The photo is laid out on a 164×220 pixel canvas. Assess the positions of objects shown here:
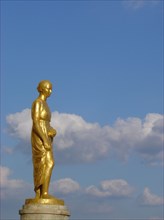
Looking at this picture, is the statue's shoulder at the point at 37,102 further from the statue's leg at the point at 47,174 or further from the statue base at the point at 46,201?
the statue base at the point at 46,201

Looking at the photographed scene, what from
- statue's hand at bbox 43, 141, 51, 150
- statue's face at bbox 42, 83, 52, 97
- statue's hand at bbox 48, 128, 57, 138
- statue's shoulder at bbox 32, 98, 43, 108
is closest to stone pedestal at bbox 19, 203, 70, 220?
statue's hand at bbox 43, 141, 51, 150

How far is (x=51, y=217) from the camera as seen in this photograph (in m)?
18.3

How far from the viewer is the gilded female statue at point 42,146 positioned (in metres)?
19.3

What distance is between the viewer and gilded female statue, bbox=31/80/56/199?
19266 millimetres

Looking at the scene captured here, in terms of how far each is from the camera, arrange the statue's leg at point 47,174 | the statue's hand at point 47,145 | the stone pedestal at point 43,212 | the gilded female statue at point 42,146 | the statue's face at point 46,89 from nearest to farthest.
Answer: the stone pedestal at point 43,212, the statue's leg at point 47,174, the gilded female statue at point 42,146, the statue's hand at point 47,145, the statue's face at point 46,89

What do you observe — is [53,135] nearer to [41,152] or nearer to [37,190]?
[41,152]

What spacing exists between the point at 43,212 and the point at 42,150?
96.2 inches

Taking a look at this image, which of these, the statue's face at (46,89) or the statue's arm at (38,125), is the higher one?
the statue's face at (46,89)

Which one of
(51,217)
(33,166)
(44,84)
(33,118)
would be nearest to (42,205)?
(51,217)

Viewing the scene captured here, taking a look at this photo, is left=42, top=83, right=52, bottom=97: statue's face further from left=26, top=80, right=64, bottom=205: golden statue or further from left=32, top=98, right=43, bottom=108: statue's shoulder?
left=32, top=98, right=43, bottom=108: statue's shoulder

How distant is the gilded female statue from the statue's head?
35cm

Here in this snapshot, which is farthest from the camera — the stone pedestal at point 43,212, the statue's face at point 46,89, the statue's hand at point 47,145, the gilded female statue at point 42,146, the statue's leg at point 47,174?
the statue's face at point 46,89

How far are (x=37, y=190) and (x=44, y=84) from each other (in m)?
4.20

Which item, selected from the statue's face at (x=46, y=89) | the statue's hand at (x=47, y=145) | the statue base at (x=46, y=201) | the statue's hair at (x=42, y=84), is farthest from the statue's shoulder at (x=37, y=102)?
the statue base at (x=46, y=201)
